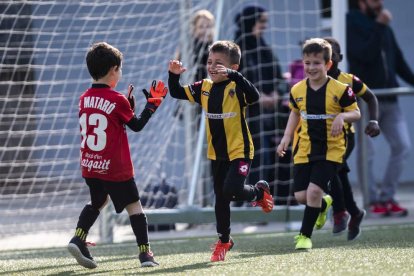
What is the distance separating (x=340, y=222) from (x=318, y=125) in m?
1.16

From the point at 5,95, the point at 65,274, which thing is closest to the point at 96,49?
the point at 65,274

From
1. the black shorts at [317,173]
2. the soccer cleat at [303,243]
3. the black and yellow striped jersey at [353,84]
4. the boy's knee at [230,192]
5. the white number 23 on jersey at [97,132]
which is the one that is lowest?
the soccer cleat at [303,243]

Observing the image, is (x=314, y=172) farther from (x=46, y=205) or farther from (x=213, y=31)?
(x=46, y=205)

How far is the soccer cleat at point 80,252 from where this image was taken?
612 cm

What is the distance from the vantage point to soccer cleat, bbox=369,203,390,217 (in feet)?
35.0

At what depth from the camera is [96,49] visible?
20.9 feet

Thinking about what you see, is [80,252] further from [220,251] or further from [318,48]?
[318,48]

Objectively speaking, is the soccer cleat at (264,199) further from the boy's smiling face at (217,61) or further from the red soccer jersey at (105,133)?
the red soccer jersey at (105,133)

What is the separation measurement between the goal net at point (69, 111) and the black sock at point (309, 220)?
9.46 ft

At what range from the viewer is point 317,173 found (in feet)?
23.3

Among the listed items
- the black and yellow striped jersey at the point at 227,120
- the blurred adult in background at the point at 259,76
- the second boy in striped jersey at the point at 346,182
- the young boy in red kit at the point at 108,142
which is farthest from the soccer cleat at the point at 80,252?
the blurred adult in background at the point at 259,76

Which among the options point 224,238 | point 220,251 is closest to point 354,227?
point 224,238

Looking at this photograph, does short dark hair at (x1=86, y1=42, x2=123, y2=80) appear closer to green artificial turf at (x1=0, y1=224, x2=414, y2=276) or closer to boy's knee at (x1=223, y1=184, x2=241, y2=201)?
boy's knee at (x1=223, y1=184, x2=241, y2=201)

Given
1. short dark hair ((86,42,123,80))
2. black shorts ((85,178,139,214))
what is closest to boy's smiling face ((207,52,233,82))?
short dark hair ((86,42,123,80))
